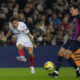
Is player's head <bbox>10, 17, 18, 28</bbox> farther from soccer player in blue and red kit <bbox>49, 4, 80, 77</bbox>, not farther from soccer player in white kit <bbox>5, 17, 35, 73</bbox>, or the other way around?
soccer player in blue and red kit <bbox>49, 4, 80, 77</bbox>

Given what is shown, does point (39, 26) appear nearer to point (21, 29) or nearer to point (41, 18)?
point (41, 18)

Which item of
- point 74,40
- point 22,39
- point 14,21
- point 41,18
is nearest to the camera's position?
point 74,40

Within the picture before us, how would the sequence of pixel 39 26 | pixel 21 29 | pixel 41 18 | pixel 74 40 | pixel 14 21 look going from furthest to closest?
pixel 41 18
pixel 39 26
pixel 21 29
pixel 14 21
pixel 74 40

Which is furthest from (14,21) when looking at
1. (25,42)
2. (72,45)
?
(72,45)

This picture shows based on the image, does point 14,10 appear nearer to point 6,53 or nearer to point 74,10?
point 6,53

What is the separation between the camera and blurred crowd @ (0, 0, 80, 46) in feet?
49.5

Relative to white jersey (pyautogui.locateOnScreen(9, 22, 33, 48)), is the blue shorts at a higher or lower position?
higher

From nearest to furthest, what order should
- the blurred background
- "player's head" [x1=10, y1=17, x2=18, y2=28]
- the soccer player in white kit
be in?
1. "player's head" [x1=10, y1=17, x2=18, y2=28]
2. the soccer player in white kit
3. the blurred background

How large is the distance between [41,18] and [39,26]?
0.66 m

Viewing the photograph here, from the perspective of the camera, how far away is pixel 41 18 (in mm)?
15930

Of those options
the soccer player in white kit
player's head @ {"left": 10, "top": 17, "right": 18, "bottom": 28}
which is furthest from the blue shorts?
player's head @ {"left": 10, "top": 17, "right": 18, "bottom": 28}

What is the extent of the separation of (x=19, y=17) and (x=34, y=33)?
2.97 ft

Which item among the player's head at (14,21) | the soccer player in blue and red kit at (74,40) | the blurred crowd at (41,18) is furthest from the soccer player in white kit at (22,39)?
the blurred crowd at (41,18)

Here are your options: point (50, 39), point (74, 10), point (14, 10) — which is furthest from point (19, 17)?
point (74, 10)
